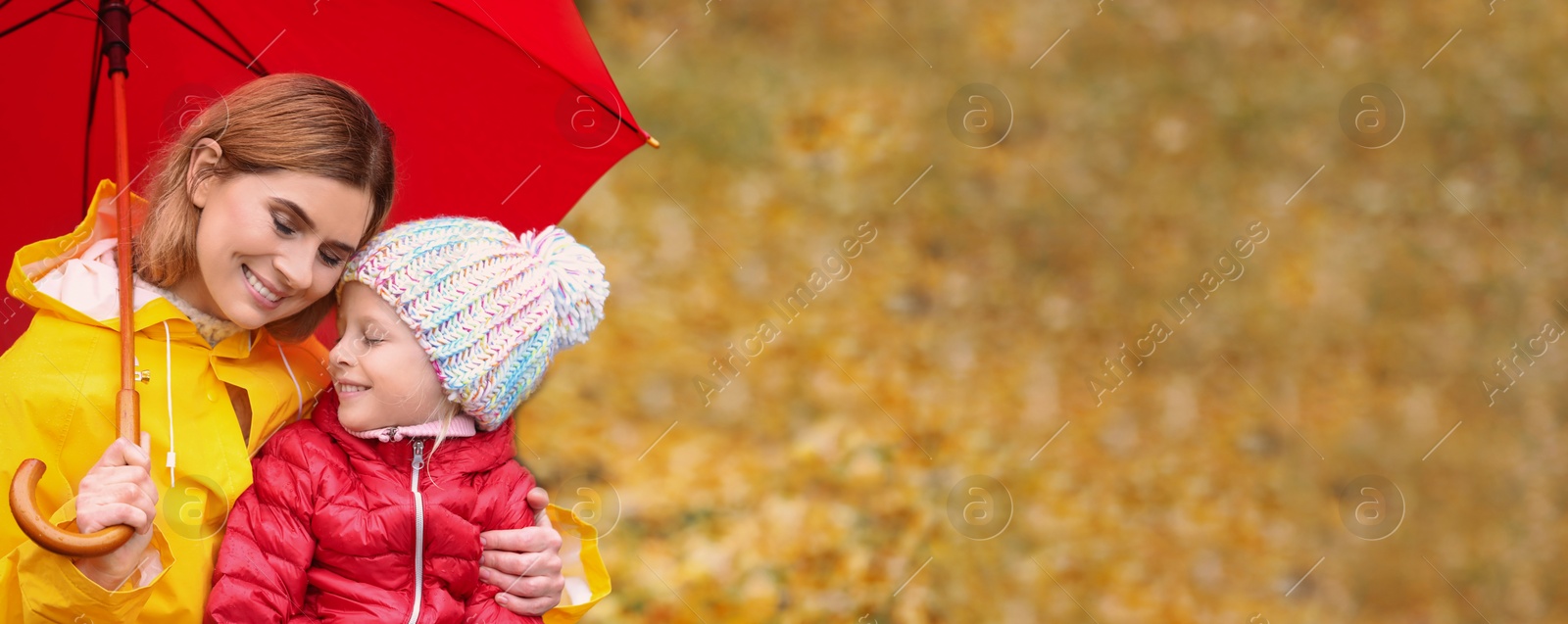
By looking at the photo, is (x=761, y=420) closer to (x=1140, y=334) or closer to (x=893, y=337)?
(x=893, y=337)

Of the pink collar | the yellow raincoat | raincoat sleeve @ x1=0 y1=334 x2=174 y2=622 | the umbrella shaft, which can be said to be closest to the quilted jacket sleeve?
the pink collar

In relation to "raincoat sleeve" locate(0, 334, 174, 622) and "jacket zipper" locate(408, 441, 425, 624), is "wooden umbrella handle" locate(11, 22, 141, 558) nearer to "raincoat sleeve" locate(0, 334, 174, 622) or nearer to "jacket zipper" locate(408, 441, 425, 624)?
"raincoat sleeve" locate(0, 334, 174, 622)

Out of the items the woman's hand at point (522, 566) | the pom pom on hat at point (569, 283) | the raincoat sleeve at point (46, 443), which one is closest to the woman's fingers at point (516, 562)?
the woman's hand at point (522, 566)

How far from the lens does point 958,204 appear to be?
6.68 m

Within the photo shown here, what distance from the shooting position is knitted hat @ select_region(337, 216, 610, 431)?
221 centimetres

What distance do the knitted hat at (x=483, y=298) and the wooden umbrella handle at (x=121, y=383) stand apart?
1.17ft

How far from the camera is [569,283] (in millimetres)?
2359

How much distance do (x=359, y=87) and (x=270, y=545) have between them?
0.93 meters

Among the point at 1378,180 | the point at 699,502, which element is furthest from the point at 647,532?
the point at 1378,180

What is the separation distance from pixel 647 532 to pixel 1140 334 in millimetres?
2875

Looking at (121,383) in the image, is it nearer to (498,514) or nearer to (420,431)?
(420,431)

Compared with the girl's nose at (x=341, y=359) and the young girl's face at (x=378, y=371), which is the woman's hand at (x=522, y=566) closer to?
the young girl's face at (x=378, y=371)

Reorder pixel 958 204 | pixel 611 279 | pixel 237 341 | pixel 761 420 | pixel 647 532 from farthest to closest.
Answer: pixel 958 204 < pixel 611 279 < pixel 761 420 < pixel 647 532 < pixel 237 341

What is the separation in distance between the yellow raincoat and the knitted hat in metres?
0.31
